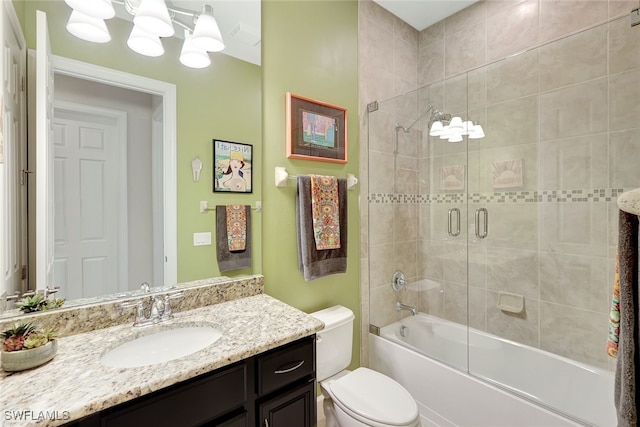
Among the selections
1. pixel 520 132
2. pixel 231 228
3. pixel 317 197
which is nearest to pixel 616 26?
pixel 520 132

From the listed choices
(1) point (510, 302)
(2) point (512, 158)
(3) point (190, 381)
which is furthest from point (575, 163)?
(3) point (190, 381)

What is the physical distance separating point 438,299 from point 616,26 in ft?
6.16

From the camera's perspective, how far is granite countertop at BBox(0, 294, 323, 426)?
0.72m

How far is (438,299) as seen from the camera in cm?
229

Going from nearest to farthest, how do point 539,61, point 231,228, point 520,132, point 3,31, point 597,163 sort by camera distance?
point 3,31 → point 231,228 → point 597,163 → point 539,61 → point 520,132

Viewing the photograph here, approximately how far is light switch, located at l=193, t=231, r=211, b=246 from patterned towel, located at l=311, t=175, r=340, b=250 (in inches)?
22.7

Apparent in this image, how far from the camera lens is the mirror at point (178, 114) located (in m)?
1.11

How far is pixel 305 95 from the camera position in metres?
1.79

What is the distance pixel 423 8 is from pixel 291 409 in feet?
8.66

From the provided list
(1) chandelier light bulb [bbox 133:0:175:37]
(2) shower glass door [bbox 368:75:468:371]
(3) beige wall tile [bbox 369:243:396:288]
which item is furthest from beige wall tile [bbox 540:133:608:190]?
(1) chandelier light bulb [bbox 133:0:175:37]

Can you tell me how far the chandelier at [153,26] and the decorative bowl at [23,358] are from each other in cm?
108

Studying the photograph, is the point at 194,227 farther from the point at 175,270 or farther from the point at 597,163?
the point at 597,163

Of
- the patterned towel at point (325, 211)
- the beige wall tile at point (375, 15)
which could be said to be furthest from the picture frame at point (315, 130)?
the beige wall tile at point (375, 15)

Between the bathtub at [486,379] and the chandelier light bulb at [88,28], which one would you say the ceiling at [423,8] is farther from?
the bathtub at [486,379]
